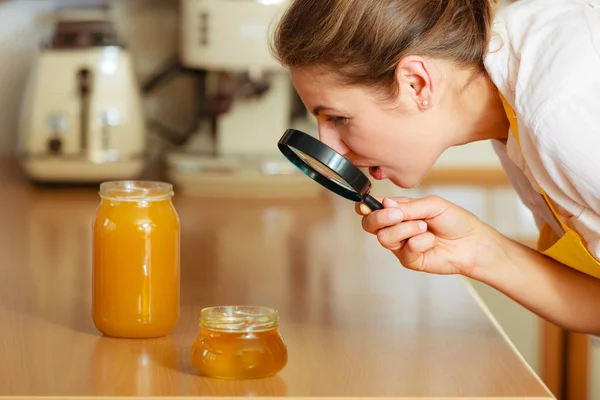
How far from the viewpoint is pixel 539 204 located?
132 cm

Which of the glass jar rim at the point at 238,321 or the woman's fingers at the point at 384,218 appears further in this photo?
the woman's fingers at the point at 384,218

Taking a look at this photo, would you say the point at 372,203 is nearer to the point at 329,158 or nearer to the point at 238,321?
the point at 329,158

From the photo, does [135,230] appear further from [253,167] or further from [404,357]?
[253,167]

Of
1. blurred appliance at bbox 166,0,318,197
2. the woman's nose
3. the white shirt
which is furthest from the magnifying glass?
blurred appliance at bbox 166,0,318,197

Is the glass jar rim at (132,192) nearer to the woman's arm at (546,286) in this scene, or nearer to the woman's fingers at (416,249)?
the woman's fingers at (416,249)

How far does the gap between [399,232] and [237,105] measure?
1.11 meters

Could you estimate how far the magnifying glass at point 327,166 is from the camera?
3.28 feet

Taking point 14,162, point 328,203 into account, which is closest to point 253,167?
point 328,203

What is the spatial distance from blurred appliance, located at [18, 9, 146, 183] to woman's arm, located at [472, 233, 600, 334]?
3.57ft

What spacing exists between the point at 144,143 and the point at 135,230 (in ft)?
3.74

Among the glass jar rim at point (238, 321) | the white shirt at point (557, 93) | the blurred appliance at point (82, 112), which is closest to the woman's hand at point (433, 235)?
the white shirt at point (557, 93)

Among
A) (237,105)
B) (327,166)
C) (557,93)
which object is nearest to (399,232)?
(327,166)

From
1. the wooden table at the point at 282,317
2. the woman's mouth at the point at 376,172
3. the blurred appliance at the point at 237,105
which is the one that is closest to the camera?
the wooden table at the point at 282,317

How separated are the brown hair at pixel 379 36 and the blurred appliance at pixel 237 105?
2.76ft
